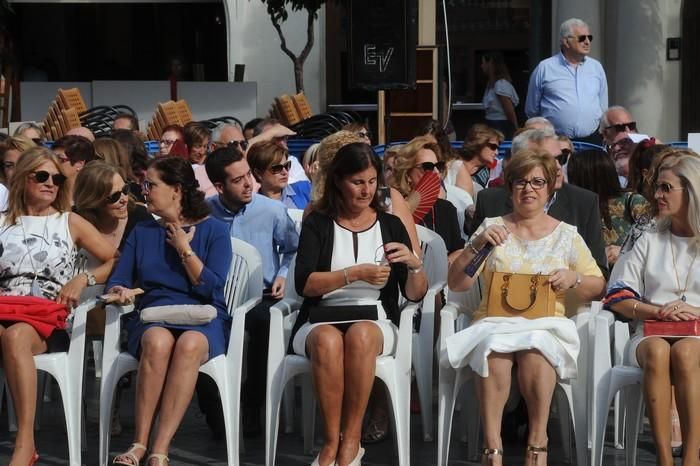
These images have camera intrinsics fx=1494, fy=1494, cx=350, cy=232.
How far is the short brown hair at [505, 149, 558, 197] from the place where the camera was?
6707mm

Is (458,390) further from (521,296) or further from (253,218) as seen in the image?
(253,218)

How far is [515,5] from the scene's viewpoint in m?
20.0

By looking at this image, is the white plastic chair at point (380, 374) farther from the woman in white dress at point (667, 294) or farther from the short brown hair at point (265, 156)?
the short brown hair at point (265, 156)

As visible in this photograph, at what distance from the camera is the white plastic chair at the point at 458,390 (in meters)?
6.46

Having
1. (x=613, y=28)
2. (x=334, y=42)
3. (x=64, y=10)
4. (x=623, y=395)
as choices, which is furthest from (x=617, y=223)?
(x=64, y=10)

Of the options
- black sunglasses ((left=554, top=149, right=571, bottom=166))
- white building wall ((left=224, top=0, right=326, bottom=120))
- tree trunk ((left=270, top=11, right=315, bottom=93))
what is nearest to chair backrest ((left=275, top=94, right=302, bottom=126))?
tree trunk ((left=270, top=11, right=315, bottom=93))

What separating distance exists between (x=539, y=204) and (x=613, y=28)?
9.51 m

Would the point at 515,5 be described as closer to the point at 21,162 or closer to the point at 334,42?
the point at 334,42

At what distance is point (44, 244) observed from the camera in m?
7.14

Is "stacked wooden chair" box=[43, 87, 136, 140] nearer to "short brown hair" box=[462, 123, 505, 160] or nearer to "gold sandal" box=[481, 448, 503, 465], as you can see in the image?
"short brown hair" box=[462, 123, 505, 160]

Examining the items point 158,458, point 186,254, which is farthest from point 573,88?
point 158,458

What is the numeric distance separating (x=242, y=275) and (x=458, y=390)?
1349 mm

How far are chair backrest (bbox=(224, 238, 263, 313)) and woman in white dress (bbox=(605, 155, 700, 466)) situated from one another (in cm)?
169

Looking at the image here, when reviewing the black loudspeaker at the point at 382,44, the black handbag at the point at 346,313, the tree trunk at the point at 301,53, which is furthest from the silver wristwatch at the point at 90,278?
the tree trunk at the point at 301,53
